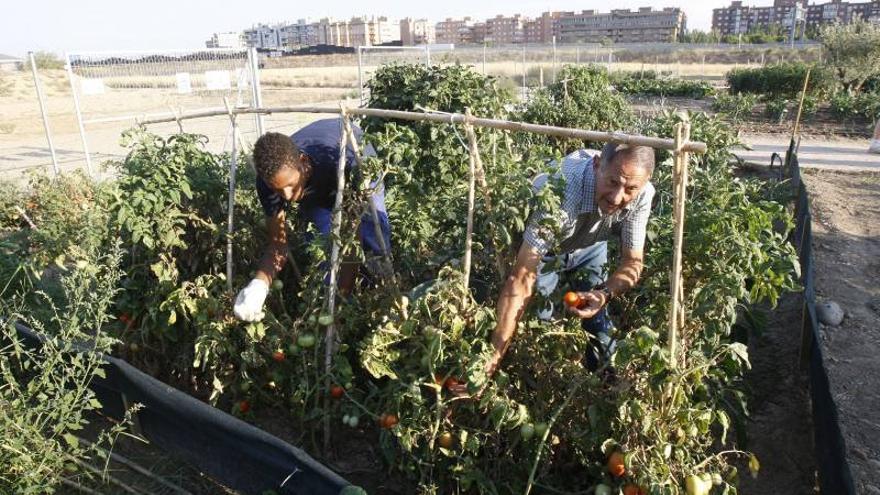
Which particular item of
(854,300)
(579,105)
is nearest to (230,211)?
(854,300)

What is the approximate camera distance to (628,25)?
250ft

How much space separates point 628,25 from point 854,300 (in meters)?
79.4

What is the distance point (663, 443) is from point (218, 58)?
31.2 feet

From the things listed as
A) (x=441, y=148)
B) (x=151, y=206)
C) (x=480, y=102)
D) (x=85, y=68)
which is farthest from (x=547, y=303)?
(x=85, y=68)

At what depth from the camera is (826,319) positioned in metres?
4.09

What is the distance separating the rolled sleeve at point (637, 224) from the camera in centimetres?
247

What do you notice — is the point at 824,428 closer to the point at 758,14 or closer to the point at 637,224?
the point at 637,224

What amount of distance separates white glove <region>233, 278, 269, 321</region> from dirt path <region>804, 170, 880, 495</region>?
277 centimetres

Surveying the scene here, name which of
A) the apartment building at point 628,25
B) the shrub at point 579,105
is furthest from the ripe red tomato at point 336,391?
the apartment building at point 628,25

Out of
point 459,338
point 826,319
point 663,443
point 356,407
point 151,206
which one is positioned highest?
point 151,206

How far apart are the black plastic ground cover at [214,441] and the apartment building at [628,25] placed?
73852mm

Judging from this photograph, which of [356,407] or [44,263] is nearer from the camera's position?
[356,407]

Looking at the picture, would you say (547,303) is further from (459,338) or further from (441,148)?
(441,148)

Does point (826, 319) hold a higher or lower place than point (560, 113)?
lower
